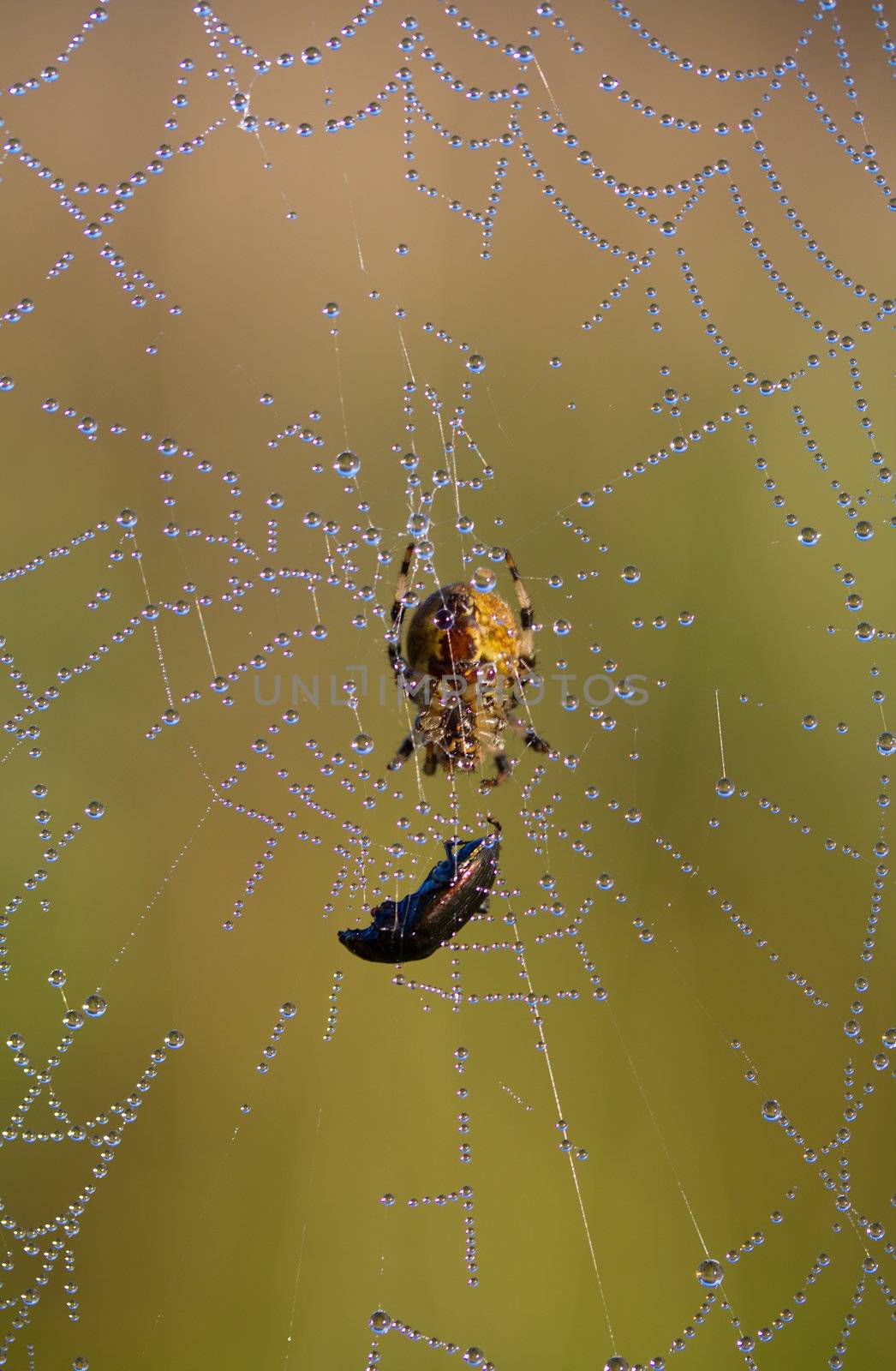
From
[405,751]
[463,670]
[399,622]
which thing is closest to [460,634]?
[463,670]

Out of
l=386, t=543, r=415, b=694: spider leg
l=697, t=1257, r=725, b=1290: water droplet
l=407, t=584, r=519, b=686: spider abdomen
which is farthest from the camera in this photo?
l=386, t=543, r=415, b=694: spider leg

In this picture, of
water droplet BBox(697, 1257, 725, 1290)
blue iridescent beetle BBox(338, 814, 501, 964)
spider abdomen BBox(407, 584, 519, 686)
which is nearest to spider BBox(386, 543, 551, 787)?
spider abdomen BBox(407, 584, 519, 686)

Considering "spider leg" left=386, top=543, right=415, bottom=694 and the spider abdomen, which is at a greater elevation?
"spider leg" left=386, top=543, right=415, bottom=694

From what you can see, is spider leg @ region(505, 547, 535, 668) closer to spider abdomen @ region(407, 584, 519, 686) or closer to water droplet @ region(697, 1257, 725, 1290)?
spider abdomen @ region(407, 584, 519, 686)

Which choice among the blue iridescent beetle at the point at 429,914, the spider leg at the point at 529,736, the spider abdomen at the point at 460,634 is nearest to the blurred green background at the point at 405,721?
the spider leg at the point at 529,736

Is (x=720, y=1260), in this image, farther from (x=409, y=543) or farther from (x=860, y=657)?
(x=409, y=543)

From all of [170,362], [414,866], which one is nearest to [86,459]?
[170,362]

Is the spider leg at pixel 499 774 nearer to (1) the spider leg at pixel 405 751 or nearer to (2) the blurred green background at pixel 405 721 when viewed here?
(2) the blurred green background at pixel 405 721
